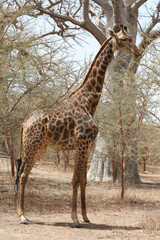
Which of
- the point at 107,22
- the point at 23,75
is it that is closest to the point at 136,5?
the point at 107,22

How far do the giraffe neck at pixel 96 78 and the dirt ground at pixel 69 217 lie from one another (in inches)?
74.0

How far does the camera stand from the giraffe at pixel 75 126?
511cm

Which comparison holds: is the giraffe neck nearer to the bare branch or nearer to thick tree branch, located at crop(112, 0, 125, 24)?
thick tree branch, located at crop(112, 0, 125, 24)

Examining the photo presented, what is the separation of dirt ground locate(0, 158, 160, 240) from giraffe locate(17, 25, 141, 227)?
0.32 meters

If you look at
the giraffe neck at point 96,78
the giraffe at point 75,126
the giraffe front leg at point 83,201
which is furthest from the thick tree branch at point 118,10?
the giraffe front leg at point 83,201

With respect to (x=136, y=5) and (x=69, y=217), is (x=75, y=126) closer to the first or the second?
(x=69, y=217)

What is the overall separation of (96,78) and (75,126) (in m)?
0.90

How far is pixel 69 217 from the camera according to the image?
582cm

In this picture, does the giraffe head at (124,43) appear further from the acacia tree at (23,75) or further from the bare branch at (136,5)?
the bare branch at (136,5)

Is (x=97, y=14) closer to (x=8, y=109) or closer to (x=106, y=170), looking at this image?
(x=106, y=170)

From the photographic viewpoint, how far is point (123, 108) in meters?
7.53

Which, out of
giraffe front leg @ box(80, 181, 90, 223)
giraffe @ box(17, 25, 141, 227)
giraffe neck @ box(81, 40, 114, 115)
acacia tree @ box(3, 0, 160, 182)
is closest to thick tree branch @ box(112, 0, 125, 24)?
acacia tree @ box(3, 0, 160, 182)

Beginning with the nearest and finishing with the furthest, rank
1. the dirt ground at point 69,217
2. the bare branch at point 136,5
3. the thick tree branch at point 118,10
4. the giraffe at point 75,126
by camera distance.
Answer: the dirt ground at point 69,217 → the giraffe at point 75,126 → the thick tree branch at point 118,10 → the bare branch at point 136,5

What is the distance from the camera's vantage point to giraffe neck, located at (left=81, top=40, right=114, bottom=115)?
540cm
